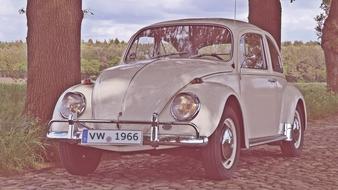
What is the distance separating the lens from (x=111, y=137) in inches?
255

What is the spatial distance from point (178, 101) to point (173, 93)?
12 cm

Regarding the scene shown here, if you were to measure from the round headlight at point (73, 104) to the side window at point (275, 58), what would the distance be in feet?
10.3

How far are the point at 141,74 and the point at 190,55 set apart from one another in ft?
3.49

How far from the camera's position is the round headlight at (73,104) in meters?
6.87

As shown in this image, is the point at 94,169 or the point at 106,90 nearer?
the point at 106,90

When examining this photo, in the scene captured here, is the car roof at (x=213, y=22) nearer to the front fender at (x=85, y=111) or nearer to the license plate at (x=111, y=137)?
the front fender at (x=85, y=111)

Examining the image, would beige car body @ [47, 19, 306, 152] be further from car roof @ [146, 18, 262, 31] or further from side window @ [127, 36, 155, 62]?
side window @ [127, 36, 155, 62]

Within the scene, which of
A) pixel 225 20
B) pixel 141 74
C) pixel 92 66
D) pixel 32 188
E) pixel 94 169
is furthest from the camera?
pixel 92 66

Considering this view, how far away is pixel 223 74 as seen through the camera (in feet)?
23.6

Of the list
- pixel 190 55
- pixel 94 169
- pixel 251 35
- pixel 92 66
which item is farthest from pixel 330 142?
pixel 92 66

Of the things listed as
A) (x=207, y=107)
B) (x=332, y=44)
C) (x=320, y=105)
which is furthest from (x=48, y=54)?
(x=332, y=44)

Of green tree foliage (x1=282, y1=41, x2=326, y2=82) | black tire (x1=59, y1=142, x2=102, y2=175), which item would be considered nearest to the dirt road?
black tire (x1=59, y1=142, x2=102, y2=175)

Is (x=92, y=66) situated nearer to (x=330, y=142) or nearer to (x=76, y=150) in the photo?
(x=330, y=142)

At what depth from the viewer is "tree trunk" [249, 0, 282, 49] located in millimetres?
15195
